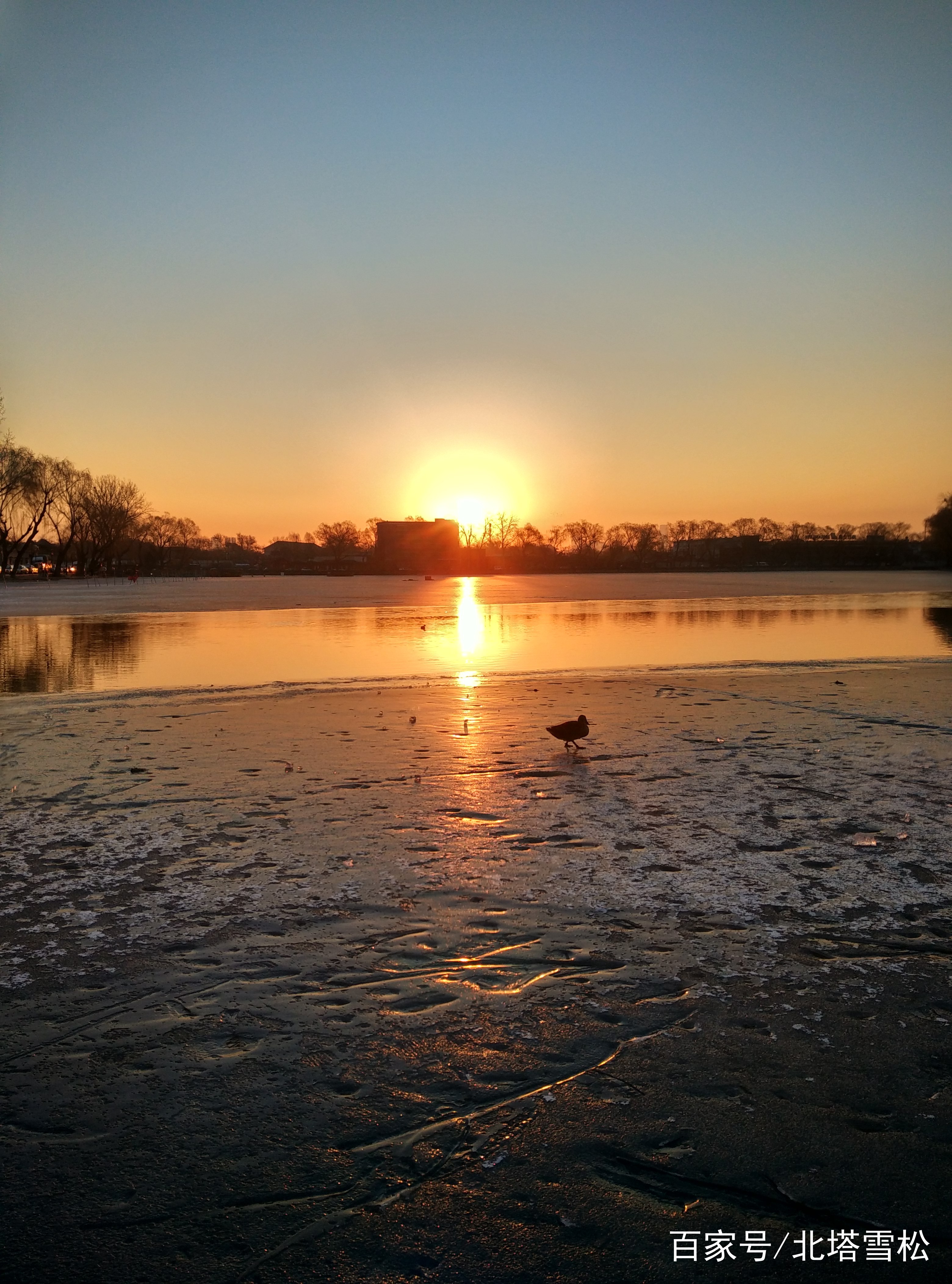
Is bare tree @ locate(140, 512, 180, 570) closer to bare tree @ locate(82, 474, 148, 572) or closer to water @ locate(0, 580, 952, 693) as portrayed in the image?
bare tree @ locate(82, 474, 148, 572)

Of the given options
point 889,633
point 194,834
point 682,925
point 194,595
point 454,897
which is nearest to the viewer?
point 682,925

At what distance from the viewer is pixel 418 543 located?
627 ft

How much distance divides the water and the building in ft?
483

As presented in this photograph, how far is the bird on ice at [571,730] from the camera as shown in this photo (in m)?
9.37

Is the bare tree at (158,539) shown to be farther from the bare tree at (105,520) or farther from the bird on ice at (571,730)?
the bird on ice at (571,730)

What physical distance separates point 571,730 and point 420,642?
1450 cm

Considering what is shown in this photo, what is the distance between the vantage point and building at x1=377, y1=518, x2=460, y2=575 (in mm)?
186375

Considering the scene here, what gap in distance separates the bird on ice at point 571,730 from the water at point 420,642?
234 inches

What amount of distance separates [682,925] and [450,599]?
159 ft

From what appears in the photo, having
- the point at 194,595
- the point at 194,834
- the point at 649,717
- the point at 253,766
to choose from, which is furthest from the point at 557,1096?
the point at 194,595

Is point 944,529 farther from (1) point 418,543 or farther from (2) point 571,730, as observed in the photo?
(2) point 571,730

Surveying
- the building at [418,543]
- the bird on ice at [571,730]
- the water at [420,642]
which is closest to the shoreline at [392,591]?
the water at [420,642]

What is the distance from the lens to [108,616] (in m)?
35.9

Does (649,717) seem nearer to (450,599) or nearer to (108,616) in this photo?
(108,616)
